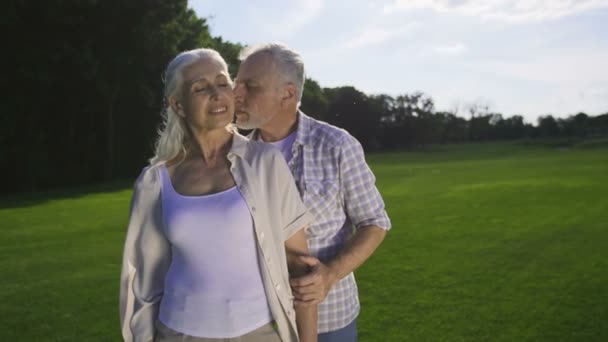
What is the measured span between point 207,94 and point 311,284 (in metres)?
0.94

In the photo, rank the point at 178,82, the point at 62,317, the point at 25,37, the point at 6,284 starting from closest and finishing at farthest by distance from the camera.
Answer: the point at 178,82 < the point at 62,317 < the point at 6,284 < the point at 25,37

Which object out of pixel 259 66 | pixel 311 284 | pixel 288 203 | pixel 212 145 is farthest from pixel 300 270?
pixel 259 66

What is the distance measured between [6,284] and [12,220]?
751cm

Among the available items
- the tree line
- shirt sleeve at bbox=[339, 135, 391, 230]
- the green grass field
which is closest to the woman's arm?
shirt sleeve at bbox=[339, 135, 391, 230]

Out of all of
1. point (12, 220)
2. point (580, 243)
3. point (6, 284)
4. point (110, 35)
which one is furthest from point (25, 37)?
point (580, 243)

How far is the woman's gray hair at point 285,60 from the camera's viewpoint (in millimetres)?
2500

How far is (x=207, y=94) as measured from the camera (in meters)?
2.15

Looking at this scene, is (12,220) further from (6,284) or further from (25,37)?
(25,37)

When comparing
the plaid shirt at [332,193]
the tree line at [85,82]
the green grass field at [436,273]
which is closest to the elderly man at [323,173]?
the plaid shirt at [332,193]

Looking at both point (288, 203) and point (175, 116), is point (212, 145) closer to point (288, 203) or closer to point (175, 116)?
point (175, 116)

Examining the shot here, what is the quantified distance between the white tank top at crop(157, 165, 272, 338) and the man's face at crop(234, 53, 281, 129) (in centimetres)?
57

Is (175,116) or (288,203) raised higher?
(175,116)

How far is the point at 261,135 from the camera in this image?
2.65 metres

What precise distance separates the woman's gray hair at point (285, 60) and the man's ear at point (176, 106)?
1.67 feet
